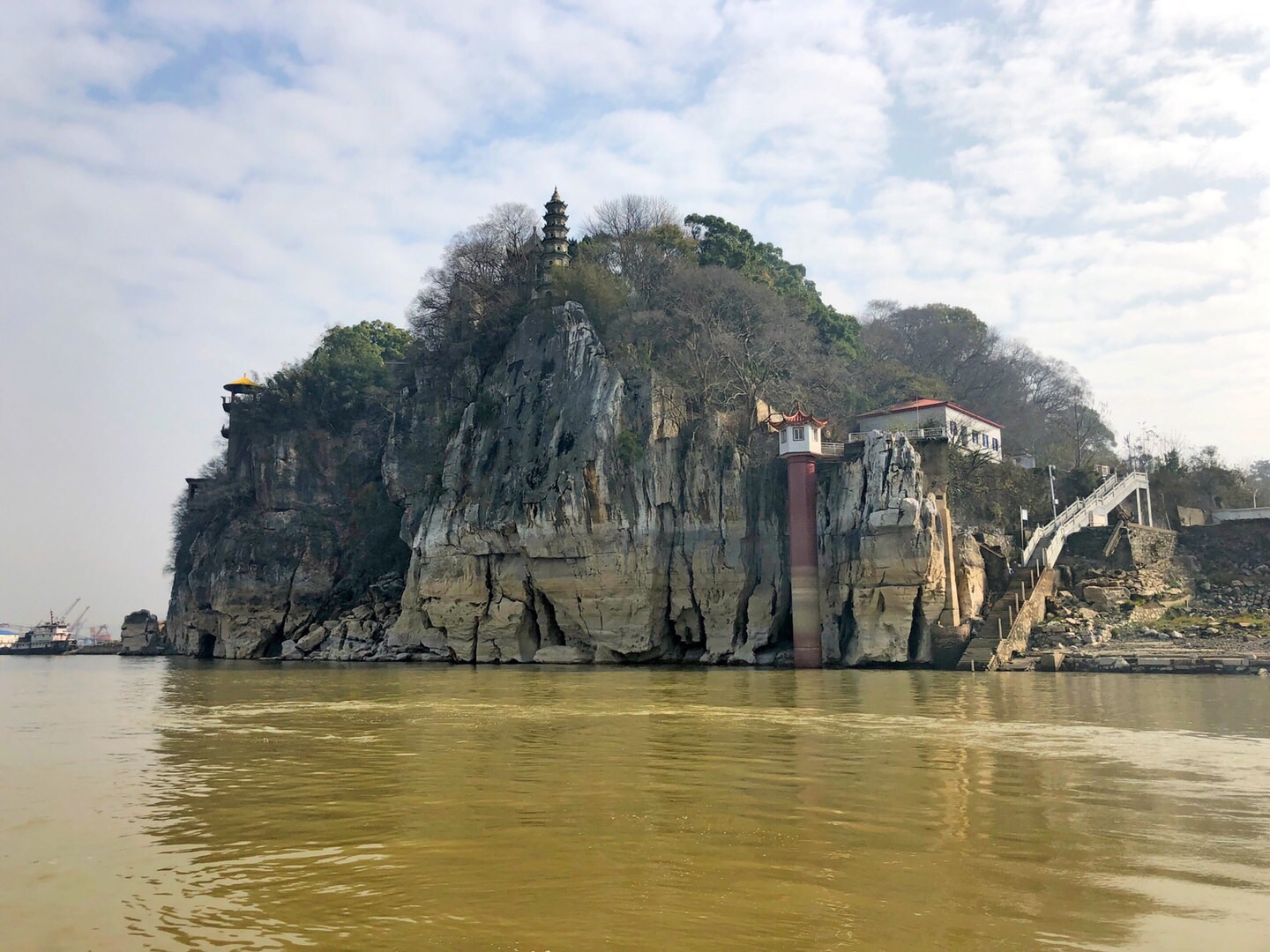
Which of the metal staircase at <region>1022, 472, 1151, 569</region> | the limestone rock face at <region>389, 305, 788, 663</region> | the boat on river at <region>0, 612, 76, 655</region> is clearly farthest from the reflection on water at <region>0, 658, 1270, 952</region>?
Result: the boat on river at <region>0, 612, 76, 655</region>

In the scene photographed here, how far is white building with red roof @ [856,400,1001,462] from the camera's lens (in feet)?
155

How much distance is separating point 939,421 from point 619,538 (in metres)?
15.9

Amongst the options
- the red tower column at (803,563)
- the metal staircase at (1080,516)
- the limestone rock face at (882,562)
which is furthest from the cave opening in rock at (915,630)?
the metal staircase at (1080,516)

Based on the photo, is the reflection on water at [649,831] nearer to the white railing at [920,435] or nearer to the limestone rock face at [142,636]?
the white railing at [920,435]

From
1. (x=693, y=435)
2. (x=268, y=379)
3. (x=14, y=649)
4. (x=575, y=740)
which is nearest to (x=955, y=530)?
(x=693, y=435)

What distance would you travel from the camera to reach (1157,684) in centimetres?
2845

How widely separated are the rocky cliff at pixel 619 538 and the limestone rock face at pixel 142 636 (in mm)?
24973

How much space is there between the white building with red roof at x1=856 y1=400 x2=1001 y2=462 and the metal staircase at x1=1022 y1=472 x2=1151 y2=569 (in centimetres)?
500

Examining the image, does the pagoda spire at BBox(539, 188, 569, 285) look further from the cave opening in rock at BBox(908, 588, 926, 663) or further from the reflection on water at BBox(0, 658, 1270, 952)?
the reflection on water at BBox(0, 658, 1270, 952)

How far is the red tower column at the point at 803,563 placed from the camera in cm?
4062

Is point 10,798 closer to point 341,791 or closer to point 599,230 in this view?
point 341,791

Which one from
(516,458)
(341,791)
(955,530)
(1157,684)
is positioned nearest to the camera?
(341,791)

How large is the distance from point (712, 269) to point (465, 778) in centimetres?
4147

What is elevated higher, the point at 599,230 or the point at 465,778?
the point at 599,230
